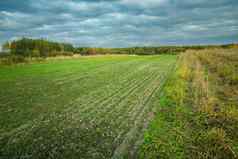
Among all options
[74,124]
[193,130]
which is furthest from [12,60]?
[193,130]

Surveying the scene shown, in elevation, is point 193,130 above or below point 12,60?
below

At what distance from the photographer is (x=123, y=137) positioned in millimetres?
5109

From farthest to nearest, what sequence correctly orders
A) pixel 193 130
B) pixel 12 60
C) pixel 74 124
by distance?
pixel 12 60, pixel 74 124, pixel 193 130

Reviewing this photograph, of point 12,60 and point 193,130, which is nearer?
point 193,130

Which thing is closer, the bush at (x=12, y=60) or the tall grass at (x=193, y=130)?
the tall grass at (x=193, y=130)

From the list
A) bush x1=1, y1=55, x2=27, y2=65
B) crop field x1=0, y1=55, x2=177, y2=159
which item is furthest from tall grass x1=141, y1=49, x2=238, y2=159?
bush x1=1, y1=55, x2=27, y2=65

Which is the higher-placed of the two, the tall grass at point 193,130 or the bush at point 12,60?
the bush at point 12,60

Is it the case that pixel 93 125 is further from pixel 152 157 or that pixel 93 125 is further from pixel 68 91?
pixel 68 91

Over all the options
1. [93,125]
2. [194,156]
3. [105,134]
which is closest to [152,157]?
[194,156]

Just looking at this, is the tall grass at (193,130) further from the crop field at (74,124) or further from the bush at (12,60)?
the bush at (12,60)

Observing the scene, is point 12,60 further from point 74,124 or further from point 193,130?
point 193,130

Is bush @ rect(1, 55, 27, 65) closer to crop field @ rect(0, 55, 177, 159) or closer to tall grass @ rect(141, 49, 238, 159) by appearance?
crop field @ rect(0, 55, 177, 159)

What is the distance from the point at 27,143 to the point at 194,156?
377cm

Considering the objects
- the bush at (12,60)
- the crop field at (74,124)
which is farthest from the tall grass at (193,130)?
the bush at (12,60)
